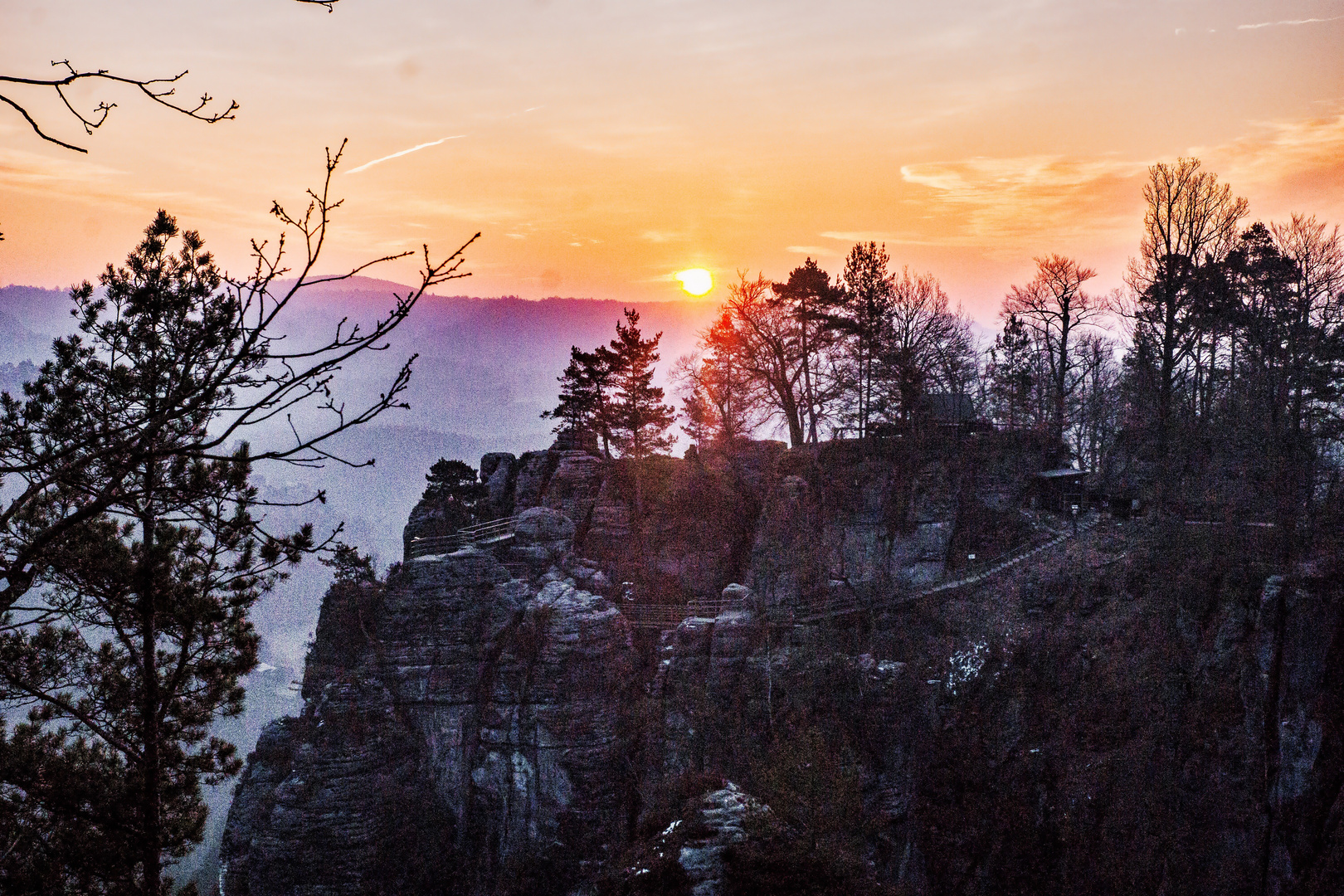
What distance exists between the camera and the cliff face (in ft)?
86.3

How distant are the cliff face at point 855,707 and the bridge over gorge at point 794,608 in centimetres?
45

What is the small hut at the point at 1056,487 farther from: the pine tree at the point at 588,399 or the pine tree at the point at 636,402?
the pine tree at the point at 588,399

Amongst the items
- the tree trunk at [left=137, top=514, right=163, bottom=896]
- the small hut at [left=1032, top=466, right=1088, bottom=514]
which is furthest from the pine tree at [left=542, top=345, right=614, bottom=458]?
the tree trunk at [left=137, top=514, right=163, bottom=896]

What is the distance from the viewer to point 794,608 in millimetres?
34344

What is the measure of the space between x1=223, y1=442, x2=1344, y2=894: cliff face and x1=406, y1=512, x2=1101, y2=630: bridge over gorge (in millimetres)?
450

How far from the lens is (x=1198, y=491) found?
119ft

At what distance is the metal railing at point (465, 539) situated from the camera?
37.6 metres

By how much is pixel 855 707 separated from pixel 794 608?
481 cm

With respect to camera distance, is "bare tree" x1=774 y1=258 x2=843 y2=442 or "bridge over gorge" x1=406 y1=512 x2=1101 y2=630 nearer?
"bridge over gorge" x1=406 y1=512 x2=1101 y2=630

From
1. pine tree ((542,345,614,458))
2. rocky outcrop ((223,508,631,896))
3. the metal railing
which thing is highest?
pine tree ((542,345,614,458))

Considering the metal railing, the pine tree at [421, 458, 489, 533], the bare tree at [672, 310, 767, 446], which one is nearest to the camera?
the metal railing

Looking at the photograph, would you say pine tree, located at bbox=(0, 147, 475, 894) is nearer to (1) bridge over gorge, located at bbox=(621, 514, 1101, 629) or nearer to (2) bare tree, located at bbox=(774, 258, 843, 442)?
(1) bridge over gorge, located at bbox=(621, 514, 1101, 629)

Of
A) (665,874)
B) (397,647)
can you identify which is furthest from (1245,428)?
(397,647)

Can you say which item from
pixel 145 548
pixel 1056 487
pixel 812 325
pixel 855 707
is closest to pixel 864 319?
pixel 812 325
